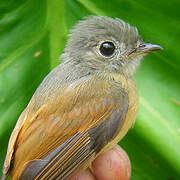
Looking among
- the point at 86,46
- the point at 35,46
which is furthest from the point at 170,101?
the point at 35,46

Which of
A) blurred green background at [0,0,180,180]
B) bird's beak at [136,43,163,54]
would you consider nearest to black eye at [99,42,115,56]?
bird's beak at [136,43,163,54]

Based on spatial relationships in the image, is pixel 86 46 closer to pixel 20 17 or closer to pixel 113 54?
pixel 113 54

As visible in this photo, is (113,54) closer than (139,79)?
Yes

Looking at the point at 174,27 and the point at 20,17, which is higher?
the point at 174,27

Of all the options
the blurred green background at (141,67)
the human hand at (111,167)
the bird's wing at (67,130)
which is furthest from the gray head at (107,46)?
the human hand at (111,167)

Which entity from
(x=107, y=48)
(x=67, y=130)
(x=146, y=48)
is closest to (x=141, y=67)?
(x=146, y=48)

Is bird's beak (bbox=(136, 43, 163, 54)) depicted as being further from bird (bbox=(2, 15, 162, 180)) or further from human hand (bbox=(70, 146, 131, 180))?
human hand (bbox=(70, 146, 131, 180))
